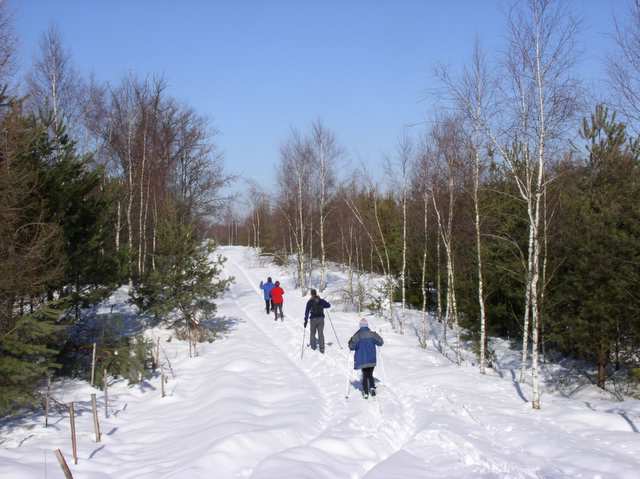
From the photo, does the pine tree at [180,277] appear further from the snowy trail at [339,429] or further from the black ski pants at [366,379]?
the black ski pants at [366,379]

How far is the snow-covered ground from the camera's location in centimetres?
667

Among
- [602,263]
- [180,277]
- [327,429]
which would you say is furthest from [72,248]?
[602,263]

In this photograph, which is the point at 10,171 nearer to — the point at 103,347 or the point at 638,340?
the point at 103,347

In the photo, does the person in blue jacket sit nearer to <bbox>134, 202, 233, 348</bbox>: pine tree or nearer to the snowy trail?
the snowy trail

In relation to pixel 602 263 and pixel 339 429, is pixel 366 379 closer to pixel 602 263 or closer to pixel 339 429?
pixel 339 429

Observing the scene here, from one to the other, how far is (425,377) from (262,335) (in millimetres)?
7482

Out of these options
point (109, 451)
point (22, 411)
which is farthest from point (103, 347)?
point (109, 451)

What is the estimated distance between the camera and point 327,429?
27.2 feet

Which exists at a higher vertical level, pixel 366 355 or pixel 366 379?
pixel 366 355

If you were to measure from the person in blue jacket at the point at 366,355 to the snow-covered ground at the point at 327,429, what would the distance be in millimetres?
352

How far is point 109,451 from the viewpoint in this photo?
816cm

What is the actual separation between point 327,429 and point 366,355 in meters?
2.15

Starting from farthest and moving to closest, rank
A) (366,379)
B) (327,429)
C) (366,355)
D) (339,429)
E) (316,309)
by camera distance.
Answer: (316,309) < (366,379) < (366,355) < (327,429) < (339,429)

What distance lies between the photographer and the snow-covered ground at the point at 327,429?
263 inches
